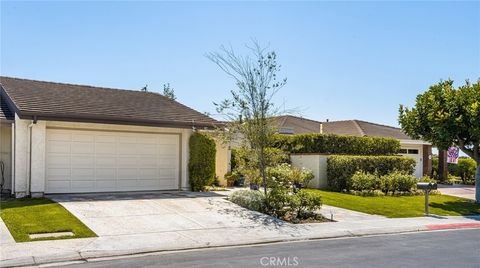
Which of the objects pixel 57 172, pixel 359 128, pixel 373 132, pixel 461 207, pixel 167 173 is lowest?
pixel 461 207

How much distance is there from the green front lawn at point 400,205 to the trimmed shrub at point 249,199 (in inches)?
145

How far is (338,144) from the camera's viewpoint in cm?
2339

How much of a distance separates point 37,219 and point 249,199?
6.50 meters

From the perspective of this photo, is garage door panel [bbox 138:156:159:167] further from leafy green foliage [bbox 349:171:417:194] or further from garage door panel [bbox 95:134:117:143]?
leafy green foliage [bbox 349:171:417:194]

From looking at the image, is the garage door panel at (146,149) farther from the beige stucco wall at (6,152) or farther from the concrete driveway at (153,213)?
the beige stucco wall at (6,152)

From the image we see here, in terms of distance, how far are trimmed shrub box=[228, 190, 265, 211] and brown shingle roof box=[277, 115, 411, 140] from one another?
15.9 metres

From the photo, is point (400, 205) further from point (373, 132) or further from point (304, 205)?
point (373, 132)

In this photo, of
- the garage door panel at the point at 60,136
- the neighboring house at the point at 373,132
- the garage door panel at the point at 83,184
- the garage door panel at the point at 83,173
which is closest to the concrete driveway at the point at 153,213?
the garage door panel at the point at 83,184

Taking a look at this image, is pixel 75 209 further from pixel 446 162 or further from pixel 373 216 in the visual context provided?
pixel 446 162

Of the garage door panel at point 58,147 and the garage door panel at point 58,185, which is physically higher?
the garage door panel at point 58,147

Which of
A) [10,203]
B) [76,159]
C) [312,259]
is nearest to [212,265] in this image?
[312,259]

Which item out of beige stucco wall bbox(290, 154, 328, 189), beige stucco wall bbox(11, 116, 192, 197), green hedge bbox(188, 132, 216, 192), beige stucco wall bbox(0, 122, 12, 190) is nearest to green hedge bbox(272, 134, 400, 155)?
beige stucco wall bbox(290, 154, 328, 189)

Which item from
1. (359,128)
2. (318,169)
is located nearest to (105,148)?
(318,169)

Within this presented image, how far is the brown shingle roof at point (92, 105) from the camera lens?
602 inches
